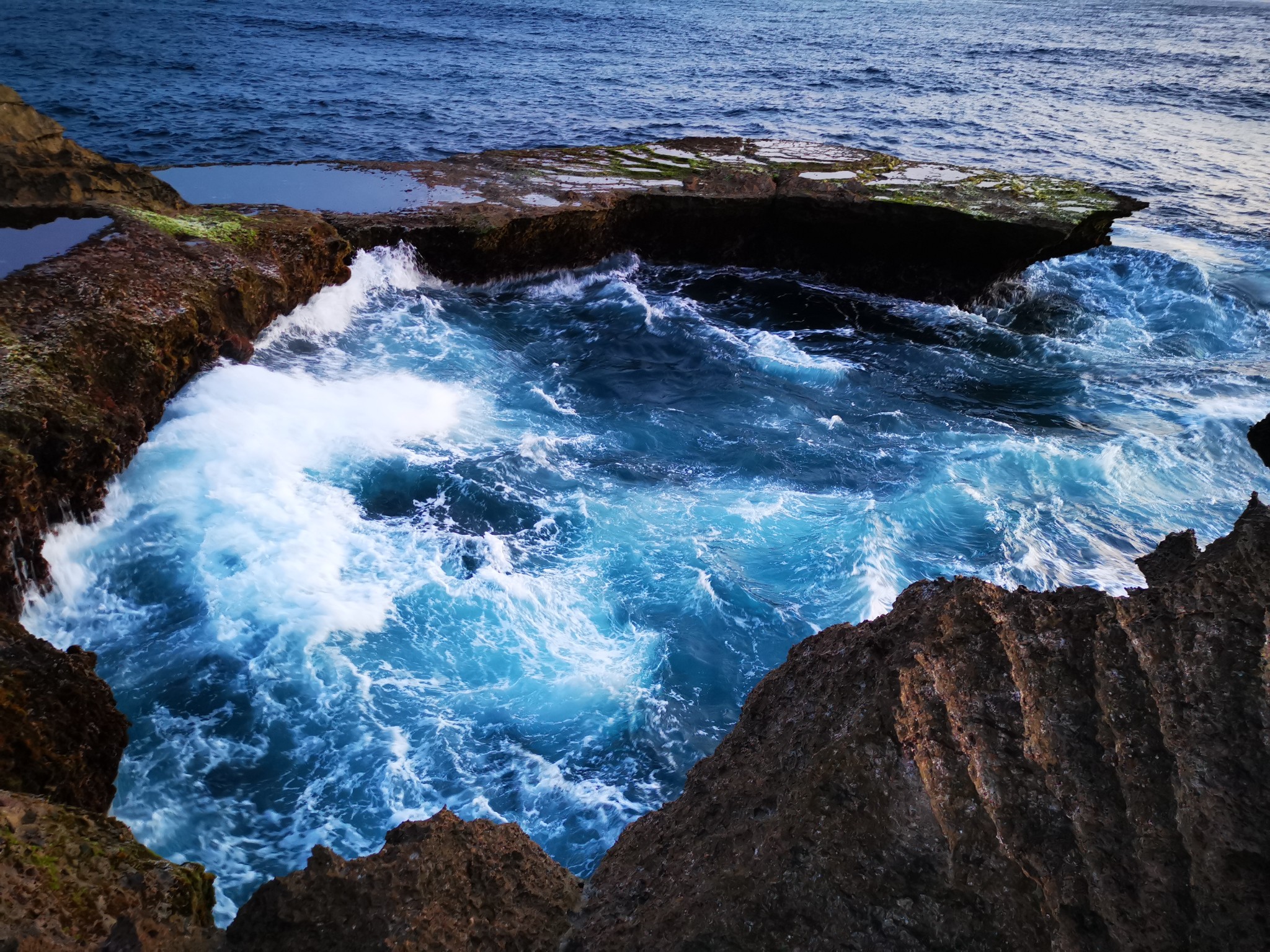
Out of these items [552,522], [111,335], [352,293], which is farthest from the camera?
[352,293]

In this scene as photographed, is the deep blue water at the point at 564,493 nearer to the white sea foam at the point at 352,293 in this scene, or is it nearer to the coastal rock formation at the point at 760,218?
the white sea foam at the point at 352,293

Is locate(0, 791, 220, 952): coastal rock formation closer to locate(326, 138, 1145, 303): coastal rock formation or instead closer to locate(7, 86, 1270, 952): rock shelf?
locate(7, 86, 1270, 952): rock shelf

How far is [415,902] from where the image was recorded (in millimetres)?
2662

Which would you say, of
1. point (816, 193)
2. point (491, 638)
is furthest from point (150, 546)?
point (816, 193)

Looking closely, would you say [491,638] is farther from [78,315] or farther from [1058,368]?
[1058,368]

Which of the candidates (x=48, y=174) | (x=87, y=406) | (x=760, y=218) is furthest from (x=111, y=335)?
(x=760, y=218)

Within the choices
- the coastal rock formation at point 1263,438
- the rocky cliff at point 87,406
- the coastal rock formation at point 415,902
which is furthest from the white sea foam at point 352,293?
the coastal rock formation at point 1263,438

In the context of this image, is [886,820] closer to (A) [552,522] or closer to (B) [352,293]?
(A) [552,522]

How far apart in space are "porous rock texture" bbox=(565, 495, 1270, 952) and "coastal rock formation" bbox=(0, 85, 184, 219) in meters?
8.68

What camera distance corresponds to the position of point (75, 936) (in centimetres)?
252

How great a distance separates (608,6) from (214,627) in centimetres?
3957

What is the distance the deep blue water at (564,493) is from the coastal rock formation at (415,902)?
174 cm

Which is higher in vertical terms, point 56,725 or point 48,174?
point 48,174

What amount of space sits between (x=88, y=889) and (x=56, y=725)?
117cm
